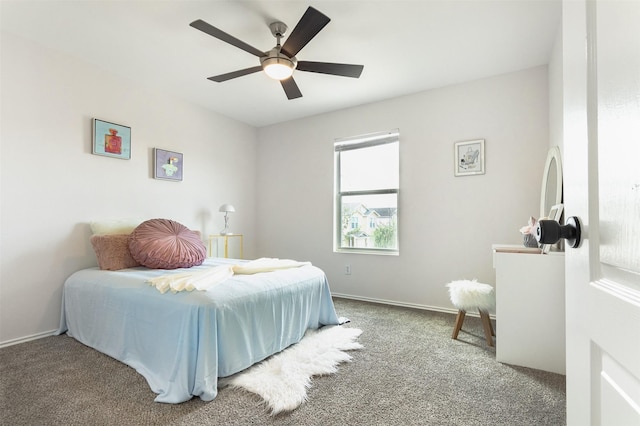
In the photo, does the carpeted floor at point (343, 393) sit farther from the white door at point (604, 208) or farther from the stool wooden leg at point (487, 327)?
the white door at point (604, 208)

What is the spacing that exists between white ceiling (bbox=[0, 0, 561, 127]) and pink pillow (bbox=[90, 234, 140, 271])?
1745 millimetres

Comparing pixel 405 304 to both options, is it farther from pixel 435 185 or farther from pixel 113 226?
pixel 113 226

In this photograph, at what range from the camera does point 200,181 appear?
A: 4.23 meters

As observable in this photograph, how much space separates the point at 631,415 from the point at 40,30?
3.94 metres

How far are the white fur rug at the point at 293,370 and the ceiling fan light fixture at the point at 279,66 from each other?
7.21 ft

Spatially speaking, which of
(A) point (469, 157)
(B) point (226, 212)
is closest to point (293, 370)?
(B) point (226, 212)

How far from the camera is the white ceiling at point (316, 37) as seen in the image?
7.49 feet

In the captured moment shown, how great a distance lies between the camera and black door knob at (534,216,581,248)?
618 millimetres

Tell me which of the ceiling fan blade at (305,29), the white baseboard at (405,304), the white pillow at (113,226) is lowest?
the white baseboard at (405,304)

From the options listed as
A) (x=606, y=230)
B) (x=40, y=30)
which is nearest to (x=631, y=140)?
(x=606, y=230)

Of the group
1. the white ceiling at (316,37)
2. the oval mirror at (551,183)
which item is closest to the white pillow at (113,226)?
the white ceiling at (316,37)

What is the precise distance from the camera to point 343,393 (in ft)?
6.11

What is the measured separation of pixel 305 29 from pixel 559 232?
6.35 feet

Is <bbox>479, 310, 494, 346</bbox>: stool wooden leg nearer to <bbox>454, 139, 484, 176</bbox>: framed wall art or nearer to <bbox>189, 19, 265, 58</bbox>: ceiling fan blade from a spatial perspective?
<bbox>454, 139, 484, 176</bbox>: framed wall art
